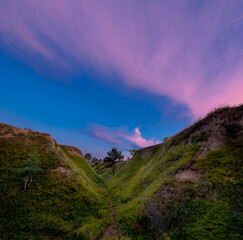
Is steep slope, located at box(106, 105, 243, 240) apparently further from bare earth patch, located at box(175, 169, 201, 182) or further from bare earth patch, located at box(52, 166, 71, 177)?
bare earth patch, located at box(52, 166, 71, 177)

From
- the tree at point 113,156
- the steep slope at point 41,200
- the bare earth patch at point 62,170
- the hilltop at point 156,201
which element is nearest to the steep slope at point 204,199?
the hilltop at point 156,201

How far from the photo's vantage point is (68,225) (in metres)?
8.03

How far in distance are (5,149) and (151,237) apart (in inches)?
704

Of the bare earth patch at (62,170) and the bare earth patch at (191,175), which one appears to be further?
the bare earth patch at (62,170)

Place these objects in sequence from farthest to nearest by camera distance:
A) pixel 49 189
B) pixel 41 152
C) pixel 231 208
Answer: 1. pixel 41 152
2. pixel 49 189
3. pixel 231 208

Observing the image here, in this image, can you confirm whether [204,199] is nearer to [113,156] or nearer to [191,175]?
[191,175]

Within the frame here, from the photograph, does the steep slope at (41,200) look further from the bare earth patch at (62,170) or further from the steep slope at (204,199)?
the steep slope at (204,199)

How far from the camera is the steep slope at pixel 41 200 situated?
7145 mm

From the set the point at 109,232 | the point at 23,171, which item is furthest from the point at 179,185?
the point at 23,171

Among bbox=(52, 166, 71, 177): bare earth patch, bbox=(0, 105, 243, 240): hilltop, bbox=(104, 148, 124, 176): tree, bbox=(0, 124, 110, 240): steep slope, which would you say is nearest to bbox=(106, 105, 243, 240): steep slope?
bbox=(0, 105, 243, 240): hilltop

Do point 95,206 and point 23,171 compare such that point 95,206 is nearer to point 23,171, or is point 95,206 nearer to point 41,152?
point 23,171

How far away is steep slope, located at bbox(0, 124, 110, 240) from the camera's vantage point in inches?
281

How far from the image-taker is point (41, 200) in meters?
9.45

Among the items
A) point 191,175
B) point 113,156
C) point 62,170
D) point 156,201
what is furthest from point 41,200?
point 113,156
